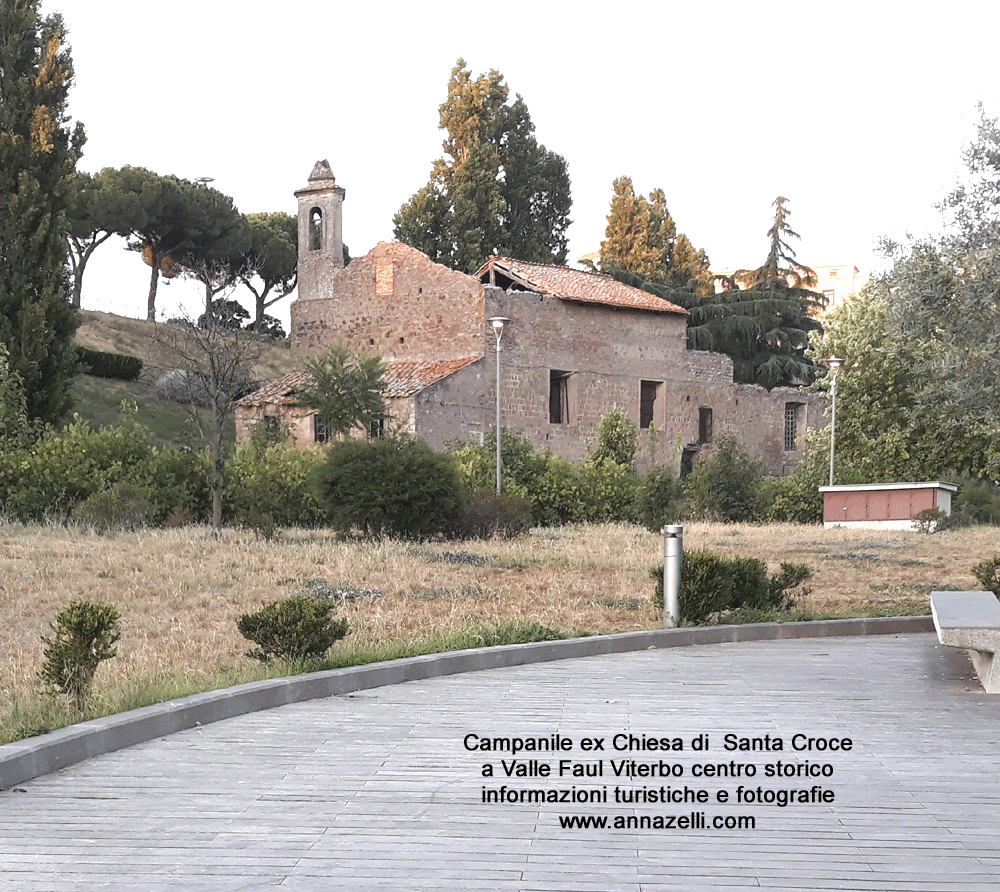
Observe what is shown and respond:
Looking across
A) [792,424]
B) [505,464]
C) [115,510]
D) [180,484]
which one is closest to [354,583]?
[115,510]

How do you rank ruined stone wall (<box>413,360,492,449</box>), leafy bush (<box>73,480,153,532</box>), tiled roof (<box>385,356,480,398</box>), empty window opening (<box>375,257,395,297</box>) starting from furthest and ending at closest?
empty window opening (<box>375,257,395,297</box>) < tiled roof (<box>385,356,480,398</box>) < ruined stone wall (<box>413,360,492,449</box>) < leafy bush (<box>73,480,153,532</box>)

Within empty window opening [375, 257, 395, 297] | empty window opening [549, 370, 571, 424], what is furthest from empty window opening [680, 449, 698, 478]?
empty window opening [375, 257, 395, 297]

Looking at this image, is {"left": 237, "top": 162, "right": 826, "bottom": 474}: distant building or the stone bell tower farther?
the stone bell tower

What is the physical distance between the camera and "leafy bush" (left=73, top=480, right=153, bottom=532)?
72.6 ft

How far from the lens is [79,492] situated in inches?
953

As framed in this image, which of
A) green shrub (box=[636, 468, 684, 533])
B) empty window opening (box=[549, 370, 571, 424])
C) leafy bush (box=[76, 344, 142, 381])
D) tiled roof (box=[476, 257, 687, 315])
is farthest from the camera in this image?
leafy bush (box=[76, 344, 142, 381])

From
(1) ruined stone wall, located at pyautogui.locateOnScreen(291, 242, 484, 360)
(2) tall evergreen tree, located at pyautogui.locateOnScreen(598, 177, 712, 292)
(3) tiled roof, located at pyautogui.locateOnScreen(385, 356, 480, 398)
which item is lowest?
(3) tiled roof, located at pyautogui.locateOnScreen(385, 356, 480, 398)

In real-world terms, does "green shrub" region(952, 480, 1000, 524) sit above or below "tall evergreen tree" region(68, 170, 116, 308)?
below

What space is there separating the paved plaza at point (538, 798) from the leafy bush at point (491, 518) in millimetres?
14766

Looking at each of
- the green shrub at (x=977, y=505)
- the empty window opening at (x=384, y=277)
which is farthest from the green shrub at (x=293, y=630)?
the empty window opening at (x=384, y=277)

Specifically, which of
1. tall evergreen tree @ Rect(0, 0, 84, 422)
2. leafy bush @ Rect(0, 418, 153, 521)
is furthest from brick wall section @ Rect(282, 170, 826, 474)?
leafy bush @ Rect(0, 418, 153, 521)

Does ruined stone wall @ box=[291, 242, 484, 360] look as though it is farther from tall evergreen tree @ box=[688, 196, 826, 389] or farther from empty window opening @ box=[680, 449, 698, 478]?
tall evergreen tree @ box=[688, 196, 826, 389]

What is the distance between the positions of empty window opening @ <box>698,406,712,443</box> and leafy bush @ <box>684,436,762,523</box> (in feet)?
37.8

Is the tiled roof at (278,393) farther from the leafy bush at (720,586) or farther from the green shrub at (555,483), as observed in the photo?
the leafy bush at (720,586)
